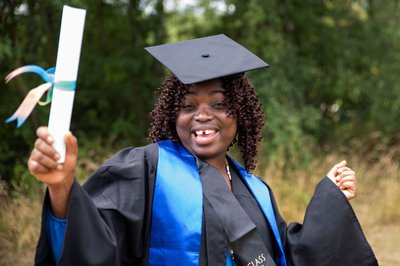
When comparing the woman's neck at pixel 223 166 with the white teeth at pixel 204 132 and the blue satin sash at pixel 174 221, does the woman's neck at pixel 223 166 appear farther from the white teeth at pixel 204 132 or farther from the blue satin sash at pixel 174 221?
the blue satin sash at pixel 174 221

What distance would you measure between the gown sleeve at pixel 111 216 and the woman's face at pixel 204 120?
17 centimetres

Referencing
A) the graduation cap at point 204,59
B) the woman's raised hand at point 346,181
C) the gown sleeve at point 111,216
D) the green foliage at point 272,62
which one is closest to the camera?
the gown sleeve at point 111,216

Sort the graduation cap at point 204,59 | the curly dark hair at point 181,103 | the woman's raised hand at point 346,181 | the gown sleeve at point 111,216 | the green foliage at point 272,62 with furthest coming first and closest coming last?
the green foliage at point 272,62 → the woman's raised hand at point 346,181 → the curly dark hair at point 181,103 → the graduation cap at point 204,59 → the gown sleeve at point 111,216

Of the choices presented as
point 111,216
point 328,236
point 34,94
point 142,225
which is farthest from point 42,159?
point 328,236

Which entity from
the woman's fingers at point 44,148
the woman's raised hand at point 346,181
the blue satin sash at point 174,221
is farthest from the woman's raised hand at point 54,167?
the woman's raised hand at point 346,181

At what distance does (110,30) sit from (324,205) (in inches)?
309

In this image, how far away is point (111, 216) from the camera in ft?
7.63

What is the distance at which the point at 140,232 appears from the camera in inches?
96.0

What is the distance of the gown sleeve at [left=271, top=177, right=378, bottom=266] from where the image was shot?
293cm

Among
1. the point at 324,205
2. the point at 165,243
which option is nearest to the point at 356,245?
the point at 324,205

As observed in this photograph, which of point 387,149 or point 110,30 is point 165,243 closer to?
point 110,30

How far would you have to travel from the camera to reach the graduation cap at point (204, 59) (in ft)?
8.90

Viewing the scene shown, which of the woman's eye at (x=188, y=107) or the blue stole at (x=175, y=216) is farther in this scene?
the woman's eye at (x=188, y=107)

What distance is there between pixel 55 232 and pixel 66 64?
55 centimetres
